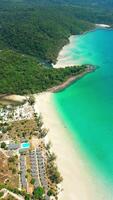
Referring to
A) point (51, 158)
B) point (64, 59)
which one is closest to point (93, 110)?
point (51, 158)

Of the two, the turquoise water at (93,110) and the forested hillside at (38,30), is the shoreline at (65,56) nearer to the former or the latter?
the forested hillside at (38,30)

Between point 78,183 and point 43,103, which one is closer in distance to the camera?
point 78,183

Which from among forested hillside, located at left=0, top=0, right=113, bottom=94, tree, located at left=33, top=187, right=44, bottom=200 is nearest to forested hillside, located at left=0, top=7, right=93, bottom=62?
forested hillside, located at left=0, top=0, right=113, bottom=94

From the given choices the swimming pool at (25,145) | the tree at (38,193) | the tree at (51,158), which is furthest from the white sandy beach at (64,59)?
the tree at (38,193)

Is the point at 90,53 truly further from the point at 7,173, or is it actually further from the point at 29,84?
the point at 7,173

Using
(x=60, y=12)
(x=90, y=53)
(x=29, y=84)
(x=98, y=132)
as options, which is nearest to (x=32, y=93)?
(x=29, y=84)

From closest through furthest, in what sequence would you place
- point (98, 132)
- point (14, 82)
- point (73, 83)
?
point (98, 132), point (14, 82), point (73, 83)
